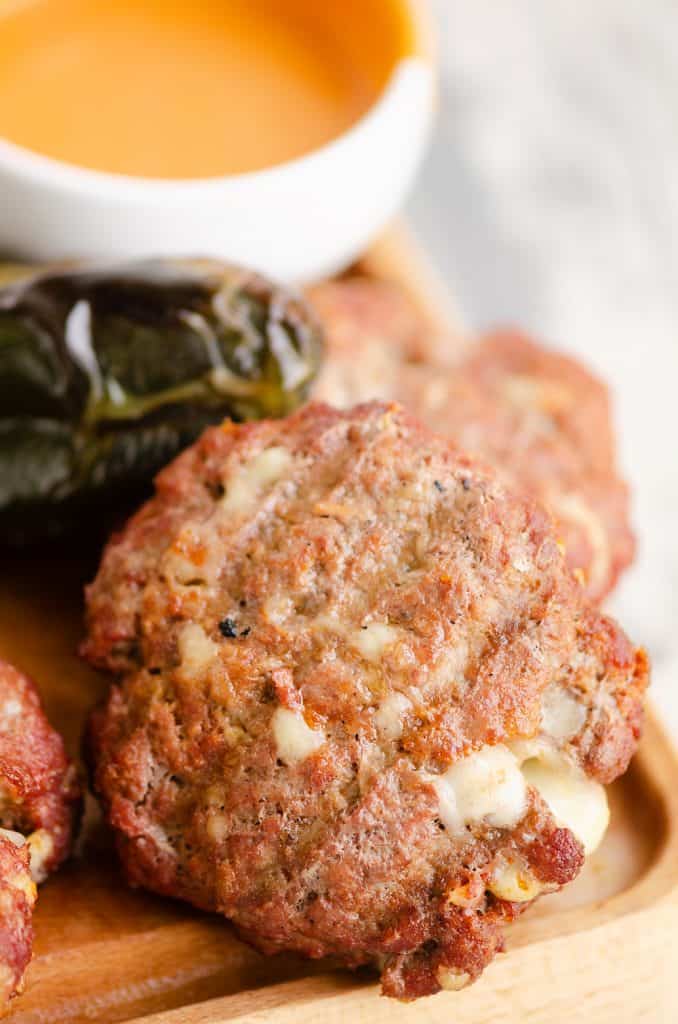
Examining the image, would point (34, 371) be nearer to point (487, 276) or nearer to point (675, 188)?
point (487, 276)

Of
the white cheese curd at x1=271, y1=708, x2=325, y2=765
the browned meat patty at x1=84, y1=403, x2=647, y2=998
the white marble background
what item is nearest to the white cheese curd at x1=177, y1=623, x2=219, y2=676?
the browned meat patty at x1=84, y1=403, x2=647, y2=998

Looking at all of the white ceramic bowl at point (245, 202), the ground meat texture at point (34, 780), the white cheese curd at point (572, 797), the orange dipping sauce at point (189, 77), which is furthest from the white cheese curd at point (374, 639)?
the orange dipping sauce at point (189, 77)

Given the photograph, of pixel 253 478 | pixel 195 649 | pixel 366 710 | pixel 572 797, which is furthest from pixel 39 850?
pixel 572 797

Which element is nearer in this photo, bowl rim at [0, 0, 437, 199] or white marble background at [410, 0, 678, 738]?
bowl rim at [0, 0, 437, 199]

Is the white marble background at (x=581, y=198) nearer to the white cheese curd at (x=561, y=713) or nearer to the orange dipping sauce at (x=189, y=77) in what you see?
the orange dipping sauce at (x=189, y=77)

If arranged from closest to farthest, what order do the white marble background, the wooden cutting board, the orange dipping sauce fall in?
the wooden cutting board, the orange dipping sauce, the white marble background

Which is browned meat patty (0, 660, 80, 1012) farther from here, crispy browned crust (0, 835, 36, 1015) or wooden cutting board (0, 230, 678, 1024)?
wooden cutting board (0, 230, 678, 1024)
